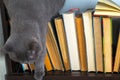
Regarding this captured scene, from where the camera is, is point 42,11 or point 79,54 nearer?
point 42,11

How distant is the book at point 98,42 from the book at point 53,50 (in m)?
0.14

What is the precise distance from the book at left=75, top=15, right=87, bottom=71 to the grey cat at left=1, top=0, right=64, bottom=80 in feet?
0.54

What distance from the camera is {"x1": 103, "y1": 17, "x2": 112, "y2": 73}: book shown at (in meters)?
0.72

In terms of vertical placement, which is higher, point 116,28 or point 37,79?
point 116,28

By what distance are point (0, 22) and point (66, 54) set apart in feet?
0.91

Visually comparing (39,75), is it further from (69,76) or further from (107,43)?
(107,43)

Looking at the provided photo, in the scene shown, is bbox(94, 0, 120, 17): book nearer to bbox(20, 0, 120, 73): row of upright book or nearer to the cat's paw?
bbox(20, 0, 120, 73): row of upright book

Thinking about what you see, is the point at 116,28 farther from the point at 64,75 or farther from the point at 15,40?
the point at 15,40

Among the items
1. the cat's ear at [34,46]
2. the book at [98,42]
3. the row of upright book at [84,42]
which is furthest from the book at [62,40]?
the cat's ear at [34,46]

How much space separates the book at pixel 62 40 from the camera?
758 millimetres

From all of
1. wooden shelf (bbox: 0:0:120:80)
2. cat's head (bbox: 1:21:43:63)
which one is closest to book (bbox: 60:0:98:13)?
wooden shelf (bbox: 0:0:120:80)

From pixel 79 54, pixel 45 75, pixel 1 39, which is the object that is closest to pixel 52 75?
pixel 45 75

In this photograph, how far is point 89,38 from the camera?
2.49 ft

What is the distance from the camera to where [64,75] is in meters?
0.78
